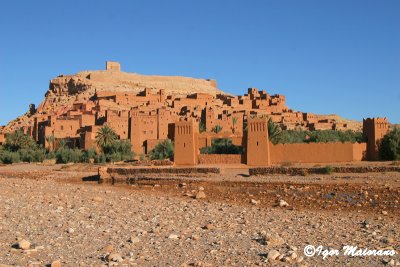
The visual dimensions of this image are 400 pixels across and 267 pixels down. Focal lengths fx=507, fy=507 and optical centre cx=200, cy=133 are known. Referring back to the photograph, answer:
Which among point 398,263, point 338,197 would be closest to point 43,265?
point 398,263

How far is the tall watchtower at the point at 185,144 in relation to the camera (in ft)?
88.9

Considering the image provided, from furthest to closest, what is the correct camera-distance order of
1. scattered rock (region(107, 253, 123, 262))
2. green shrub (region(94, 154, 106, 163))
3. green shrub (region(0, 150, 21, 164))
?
1. green shrub (region(0, 150, 21, 164))
2. green shrub (region(94, 154, 106, 163))
3. scattered rock (region(107, 253, 123, 262))

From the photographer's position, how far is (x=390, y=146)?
27391 millimetres

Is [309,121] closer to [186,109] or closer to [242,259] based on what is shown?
[186,109]

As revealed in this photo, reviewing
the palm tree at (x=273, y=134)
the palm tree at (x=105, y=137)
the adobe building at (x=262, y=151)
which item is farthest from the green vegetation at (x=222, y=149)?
the palm tree at (x=105, y=137)

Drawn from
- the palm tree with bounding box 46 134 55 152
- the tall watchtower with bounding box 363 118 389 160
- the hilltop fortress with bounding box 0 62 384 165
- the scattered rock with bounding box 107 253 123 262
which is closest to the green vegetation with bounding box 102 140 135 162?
the hilltop fortress with bounding box 0 62 384 165

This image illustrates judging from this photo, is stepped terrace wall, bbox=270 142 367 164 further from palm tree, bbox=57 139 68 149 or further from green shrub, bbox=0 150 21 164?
palm tree, bbox=57 139 68 149

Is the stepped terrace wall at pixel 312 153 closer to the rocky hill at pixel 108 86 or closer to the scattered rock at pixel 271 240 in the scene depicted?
the scattered rock at pixel 271 240

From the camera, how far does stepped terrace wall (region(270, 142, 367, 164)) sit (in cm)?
2670

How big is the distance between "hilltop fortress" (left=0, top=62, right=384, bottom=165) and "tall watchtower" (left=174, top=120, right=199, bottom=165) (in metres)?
0.43

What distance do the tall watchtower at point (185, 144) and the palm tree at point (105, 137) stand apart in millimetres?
14595

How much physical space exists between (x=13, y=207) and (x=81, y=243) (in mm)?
4429

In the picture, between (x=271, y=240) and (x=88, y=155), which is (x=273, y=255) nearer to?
(x=271, y=240)

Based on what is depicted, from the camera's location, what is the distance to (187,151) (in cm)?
2719
